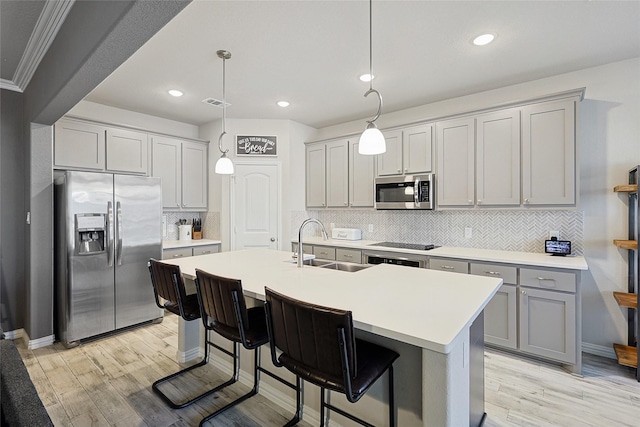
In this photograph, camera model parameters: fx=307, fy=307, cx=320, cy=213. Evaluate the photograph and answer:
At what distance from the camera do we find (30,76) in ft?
9.40

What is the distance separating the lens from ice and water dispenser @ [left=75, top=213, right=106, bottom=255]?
3107 mm

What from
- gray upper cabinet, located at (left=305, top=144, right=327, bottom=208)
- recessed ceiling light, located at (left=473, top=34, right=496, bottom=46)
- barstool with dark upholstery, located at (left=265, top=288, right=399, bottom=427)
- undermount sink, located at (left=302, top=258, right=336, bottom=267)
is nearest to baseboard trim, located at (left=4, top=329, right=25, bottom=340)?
undermount sink, located at (left=302, top=258, right=336, bottom=267)

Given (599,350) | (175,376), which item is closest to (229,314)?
(175,376)

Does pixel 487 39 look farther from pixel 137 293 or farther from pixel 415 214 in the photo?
pixel 137 293

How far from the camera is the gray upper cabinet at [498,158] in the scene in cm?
304

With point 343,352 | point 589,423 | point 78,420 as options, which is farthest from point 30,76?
point 589,423

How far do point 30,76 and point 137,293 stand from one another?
2.37 m

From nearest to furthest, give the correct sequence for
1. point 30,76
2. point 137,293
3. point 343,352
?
point 343,352
point 30,76
point 137,293

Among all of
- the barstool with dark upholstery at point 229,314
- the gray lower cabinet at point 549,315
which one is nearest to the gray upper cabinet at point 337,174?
the gray lower cabinet at point 549,315

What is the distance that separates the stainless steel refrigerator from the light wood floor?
0.36 m

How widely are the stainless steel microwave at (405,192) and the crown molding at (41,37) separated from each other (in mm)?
3274

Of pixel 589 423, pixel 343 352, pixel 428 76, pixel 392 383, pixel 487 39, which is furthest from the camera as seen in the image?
pixel 428 76

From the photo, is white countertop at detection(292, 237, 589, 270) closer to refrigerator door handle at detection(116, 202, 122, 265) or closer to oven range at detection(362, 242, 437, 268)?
oven range at detection(362, 242, 437, 268)

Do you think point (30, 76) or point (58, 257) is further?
point (58, 257)
